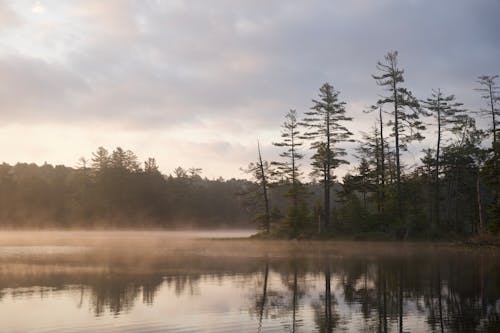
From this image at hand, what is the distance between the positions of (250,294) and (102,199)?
95328 millimetres

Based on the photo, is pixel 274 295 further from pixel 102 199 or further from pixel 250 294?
pixel 102 199

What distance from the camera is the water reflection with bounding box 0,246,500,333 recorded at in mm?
15438

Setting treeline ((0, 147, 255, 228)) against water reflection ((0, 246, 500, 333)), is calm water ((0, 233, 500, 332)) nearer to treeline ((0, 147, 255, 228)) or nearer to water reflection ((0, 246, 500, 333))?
water reflection ((0, 246, 500, 333))

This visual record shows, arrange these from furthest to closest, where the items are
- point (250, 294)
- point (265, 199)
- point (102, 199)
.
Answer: point (102, 199) → point (265, 199) → point (250, 294)

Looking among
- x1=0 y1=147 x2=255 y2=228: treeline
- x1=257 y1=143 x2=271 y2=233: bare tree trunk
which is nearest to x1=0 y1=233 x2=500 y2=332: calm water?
x1=257 y1=143 x2=271 y2=233: bare tree trunk

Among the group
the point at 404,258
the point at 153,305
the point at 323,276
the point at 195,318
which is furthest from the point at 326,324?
the point at 404,258

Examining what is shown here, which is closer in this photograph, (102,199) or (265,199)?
(265,199)

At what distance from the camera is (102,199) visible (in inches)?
4395

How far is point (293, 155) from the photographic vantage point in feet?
204

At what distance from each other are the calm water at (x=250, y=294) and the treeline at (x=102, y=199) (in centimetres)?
7681

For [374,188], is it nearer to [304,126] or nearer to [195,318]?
[304,126]

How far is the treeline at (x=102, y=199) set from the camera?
111438mm

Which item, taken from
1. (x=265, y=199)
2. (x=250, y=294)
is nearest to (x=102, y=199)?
(x=265, y=199)

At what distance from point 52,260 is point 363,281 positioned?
18888mm
